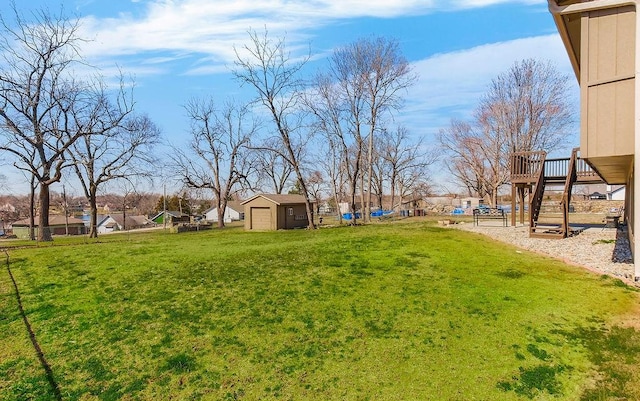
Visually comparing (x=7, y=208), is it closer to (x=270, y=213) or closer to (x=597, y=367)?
(x=270, y=213)

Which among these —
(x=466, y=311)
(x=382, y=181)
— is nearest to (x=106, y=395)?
(x=466, y=311)

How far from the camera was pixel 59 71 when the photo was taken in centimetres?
1725

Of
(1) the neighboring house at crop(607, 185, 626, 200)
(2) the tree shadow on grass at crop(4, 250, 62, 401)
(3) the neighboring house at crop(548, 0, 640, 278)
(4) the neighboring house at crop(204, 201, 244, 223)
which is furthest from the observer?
(4) the neighboring house at crop(204, 201, 244, 223)

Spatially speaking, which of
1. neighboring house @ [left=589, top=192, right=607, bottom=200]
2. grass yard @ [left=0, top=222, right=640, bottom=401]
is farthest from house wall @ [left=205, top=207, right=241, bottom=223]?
neighboring house @ [left=589, top=192, right=607, bottom=200]

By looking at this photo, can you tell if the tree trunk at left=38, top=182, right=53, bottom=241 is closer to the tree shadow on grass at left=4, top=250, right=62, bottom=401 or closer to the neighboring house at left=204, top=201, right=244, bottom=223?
the tree shadow on grass at left=4, top=250, right=62, bottom=401

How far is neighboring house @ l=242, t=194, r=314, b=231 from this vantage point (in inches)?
914

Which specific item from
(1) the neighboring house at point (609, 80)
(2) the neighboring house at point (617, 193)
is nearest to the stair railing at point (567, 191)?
(1) the neighboring house at point (609, 80)

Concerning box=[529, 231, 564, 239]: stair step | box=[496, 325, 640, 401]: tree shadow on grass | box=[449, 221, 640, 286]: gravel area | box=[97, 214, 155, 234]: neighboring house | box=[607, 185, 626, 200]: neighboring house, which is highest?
box=[607, 185, 626, 200]: neighboring house

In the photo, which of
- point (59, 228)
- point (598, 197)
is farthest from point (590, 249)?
point (598, 197)

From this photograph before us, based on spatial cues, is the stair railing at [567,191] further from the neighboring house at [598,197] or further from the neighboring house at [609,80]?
the neighboring house at [598,197]

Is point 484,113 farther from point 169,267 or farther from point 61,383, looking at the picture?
point 61,383

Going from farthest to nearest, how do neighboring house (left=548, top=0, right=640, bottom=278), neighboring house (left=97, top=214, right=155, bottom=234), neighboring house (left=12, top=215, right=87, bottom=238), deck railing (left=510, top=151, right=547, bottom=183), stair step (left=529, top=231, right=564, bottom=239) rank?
neighboring house (left=97, top=214, right=155, bottom=234) < neighboring house (left=12, top=215, right=87, bottom=238) < deck railing (left=510, top=151, right=547, bottom=183) < stair step (left=529, top=231, right=564, bottom=239) < neighboring house (left=548, top=0, right=640, bottom=278)

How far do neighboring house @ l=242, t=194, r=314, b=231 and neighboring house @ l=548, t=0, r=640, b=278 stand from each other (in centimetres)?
1850

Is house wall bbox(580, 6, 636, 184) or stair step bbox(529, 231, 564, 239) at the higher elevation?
house wall bbox(580, 6, 636, 184)
